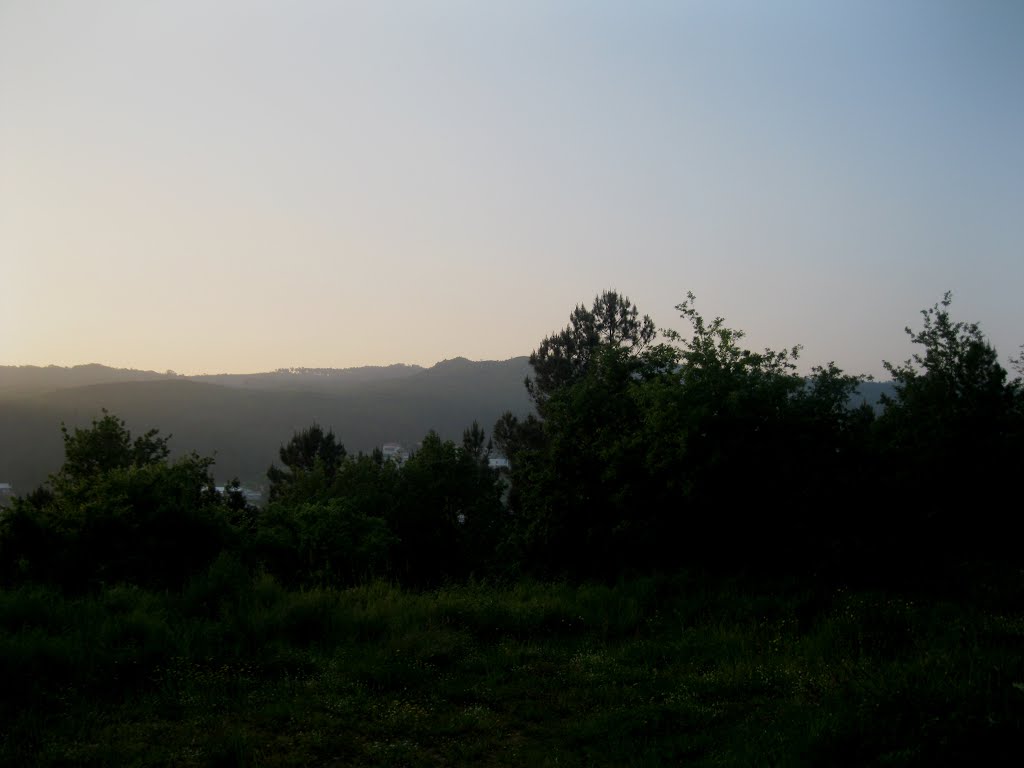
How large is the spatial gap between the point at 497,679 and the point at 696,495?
6.46 metres

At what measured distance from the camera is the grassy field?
4.71 meters

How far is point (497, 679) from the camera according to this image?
642cm

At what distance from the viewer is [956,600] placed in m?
8.90

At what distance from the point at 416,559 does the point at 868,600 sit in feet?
54.9

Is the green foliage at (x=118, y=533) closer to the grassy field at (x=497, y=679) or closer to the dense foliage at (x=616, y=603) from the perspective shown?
the dense foliage at (x=616, y=603)

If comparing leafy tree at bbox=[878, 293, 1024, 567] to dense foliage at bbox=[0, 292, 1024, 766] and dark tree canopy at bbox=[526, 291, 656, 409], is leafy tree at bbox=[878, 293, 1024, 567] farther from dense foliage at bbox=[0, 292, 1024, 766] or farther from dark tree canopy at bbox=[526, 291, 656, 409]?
dark tree canopy at bbox=[526, 291, 656, 409]

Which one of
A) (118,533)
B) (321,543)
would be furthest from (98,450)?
(118,533)

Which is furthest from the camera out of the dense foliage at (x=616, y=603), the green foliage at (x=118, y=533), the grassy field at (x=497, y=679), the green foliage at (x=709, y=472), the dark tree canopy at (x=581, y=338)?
the dark tree canopy at (x=581, y=338)

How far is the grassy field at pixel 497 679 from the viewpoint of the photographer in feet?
15.4

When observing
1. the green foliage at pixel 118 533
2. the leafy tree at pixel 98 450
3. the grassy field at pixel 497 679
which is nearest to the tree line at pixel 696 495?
the green foliage at pixel 118 533

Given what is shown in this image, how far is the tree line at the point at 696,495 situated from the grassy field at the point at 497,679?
2401 millimetres

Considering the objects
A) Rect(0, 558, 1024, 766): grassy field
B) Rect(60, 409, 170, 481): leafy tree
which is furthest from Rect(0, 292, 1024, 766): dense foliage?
Rect(60, 409, 170, 481): leafy tree

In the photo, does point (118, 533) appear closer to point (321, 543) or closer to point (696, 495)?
point (321, 543)

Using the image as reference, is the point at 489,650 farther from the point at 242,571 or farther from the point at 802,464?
the point at 802,464
